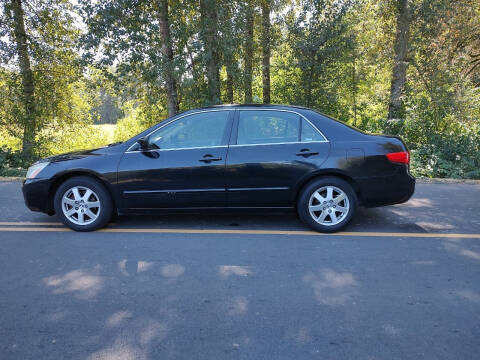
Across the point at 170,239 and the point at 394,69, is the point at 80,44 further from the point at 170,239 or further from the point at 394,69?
the point at 394,69

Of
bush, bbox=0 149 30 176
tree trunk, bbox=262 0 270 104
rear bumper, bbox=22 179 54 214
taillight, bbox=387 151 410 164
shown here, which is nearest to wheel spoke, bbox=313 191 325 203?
taillight, bbox=387 151 410 164

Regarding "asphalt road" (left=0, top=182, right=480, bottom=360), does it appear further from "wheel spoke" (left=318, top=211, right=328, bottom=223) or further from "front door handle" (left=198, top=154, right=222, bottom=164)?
"front door handle" (left=198, top=154, right=222, bottom=164)

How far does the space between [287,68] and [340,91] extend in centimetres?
206

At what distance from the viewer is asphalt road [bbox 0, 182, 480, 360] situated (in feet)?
8.69

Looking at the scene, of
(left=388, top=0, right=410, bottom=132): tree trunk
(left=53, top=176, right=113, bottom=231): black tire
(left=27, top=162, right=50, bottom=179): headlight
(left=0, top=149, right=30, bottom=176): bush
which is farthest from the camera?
(left=388, top=0, right=410, bottom=132): tree trunk

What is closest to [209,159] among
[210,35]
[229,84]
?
[210,35]

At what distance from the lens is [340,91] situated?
13.7m

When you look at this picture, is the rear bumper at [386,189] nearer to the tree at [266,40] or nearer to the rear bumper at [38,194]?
the rear bumper at [38,194]

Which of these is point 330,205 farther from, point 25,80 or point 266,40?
point 25,80

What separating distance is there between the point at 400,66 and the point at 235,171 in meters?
10.4

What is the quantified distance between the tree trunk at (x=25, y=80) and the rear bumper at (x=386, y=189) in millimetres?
11598

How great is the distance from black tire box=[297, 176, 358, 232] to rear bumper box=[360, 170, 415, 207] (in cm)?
18

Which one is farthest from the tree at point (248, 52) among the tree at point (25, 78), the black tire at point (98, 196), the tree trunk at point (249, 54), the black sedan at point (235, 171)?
the black tire at point (98, 196)

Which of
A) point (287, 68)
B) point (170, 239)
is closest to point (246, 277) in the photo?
point (170, 239)
